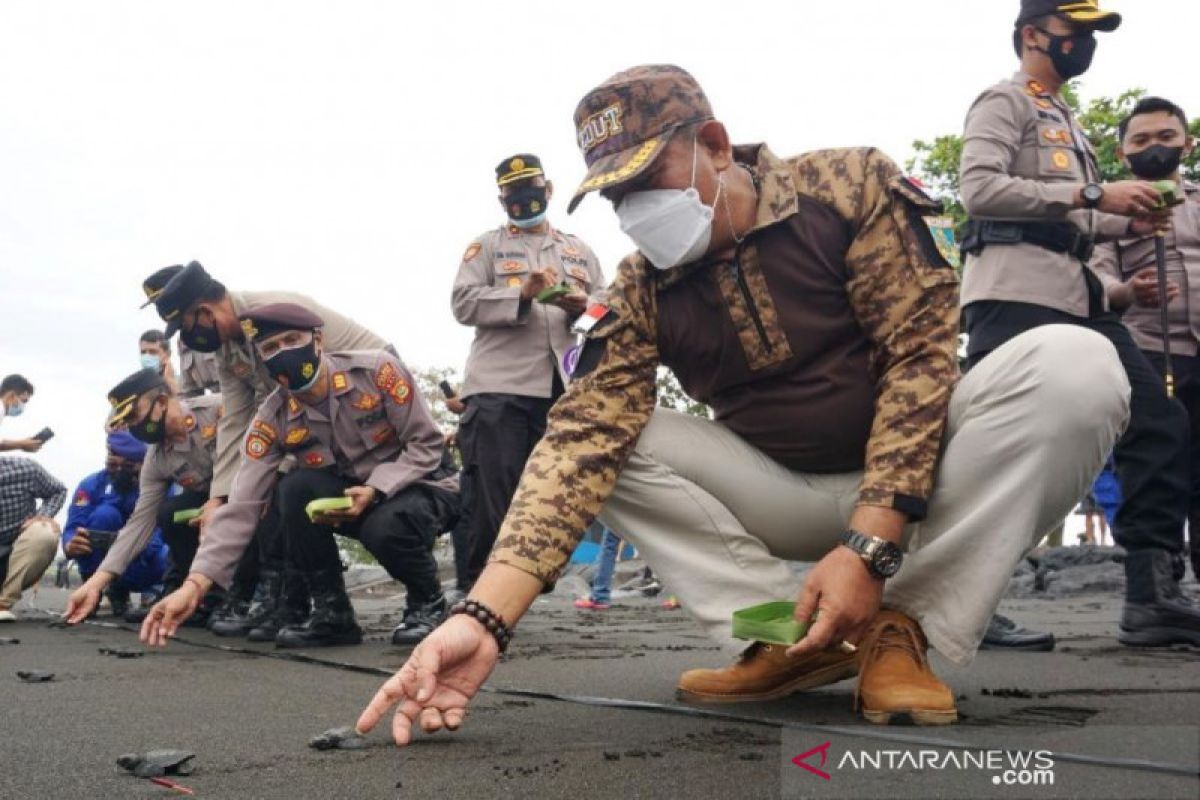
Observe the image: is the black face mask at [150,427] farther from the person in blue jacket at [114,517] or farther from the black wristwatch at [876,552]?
the black wristwatch at [876,552]

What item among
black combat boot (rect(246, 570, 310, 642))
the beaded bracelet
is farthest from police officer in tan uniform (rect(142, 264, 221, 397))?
the beaded bracelet

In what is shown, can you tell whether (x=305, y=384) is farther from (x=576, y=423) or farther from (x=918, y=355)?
(x=918, y=355)

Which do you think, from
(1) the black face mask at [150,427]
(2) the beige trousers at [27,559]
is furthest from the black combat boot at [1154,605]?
(2) the beige trousers at [27,559]

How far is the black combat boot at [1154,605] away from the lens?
291 centimetres

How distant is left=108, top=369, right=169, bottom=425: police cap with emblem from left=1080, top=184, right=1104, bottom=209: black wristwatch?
3919 millimetres

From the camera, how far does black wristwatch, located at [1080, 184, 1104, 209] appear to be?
2809mm

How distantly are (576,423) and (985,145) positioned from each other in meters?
1.60

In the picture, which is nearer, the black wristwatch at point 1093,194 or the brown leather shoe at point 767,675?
the brown leather shoe at point 767,675

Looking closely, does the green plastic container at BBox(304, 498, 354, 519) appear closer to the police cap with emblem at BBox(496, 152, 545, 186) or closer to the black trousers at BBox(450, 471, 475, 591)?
the black trousers at BBox(450, 471, 475, 591)

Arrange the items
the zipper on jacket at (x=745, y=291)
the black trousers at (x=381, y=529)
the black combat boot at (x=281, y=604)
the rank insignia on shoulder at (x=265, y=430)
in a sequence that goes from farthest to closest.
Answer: the black combat boot at (x=281, y=604) → the rank insignia on shoulder at (x=265, y=430) → the black trousers at (x=381, y=529) → the zipper on jacket at (x=745, y=291)

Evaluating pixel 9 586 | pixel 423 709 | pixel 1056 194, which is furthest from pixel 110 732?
pixel 9 586

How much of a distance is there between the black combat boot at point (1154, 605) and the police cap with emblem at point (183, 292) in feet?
11.0

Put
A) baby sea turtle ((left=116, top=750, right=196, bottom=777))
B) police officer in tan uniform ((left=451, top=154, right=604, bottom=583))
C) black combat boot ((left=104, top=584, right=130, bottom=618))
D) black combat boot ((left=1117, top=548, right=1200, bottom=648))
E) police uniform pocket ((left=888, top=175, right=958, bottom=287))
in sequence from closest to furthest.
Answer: baby sea turtle ((left=116, top=750, right=196, bottom=777)), police uniform pocket ((left=888, top=175, right=958, bottom=287)), black combat boot ((left=1117, top=548, right=1200, bottom=648)), police officer in tan uniform ((left=451, top=154, right=604, bottom=583)), black combat boot ((left=104, top=584, right=130, bottom=618))

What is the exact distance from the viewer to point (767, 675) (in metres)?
2.14
